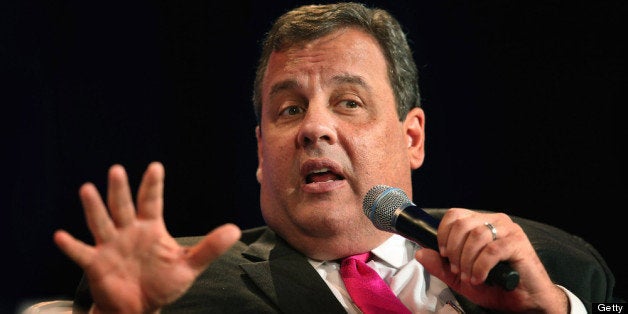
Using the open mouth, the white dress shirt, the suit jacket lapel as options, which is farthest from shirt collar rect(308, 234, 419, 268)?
the open mouth

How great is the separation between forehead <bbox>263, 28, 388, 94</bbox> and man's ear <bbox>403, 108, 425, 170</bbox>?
0.23 meters

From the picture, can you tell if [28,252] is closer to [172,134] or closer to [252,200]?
[172,134]

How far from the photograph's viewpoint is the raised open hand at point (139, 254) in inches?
53.4

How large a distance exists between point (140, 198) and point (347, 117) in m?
1.01

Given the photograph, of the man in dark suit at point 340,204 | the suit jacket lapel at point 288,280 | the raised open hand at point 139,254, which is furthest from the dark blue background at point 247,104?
the raised open hand at point 139,254

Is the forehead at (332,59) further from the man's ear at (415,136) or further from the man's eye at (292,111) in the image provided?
the man's ear at (415,136)

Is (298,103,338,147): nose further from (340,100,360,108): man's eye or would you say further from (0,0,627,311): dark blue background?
(0,0,627,311): dark blue background

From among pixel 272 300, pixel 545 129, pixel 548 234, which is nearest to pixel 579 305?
pixel 548 234

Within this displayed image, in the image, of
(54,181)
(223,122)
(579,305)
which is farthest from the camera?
(223,122)

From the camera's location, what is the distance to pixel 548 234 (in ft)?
7.69

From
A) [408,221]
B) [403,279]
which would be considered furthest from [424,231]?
[403,279]

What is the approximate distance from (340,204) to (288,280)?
299 millimetres

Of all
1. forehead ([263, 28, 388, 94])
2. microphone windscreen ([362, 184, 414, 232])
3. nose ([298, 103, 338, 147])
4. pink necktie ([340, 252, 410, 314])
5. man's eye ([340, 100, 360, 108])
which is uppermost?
forehead ([263, 28, 388, 94])

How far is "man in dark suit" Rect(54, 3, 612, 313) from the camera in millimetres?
1774
